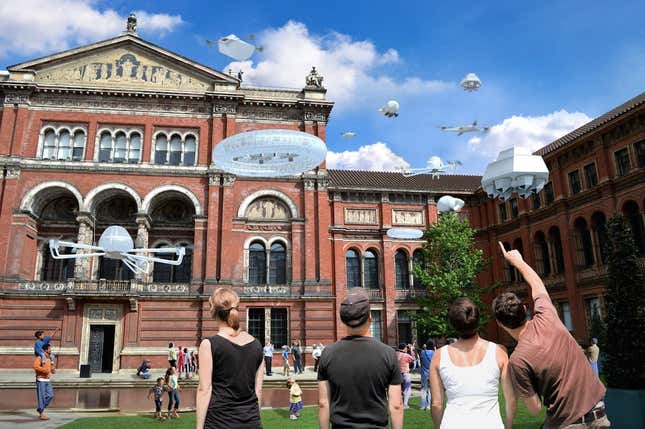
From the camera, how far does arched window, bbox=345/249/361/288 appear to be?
37.1 m

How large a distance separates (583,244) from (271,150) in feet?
86.3

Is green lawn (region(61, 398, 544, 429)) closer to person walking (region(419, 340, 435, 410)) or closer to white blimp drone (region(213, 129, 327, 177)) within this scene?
person walking (region(419, 340, 435, 410))

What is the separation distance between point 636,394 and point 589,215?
23223 millimetres

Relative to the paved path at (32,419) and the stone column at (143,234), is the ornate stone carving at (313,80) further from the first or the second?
the paved path at (32,419)

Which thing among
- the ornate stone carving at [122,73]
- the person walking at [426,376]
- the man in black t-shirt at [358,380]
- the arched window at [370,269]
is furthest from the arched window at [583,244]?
the man in black t-shirt at [358,380]

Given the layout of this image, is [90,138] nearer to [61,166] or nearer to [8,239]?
[61,166]

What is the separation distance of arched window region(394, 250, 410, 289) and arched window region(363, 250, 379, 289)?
1644 millimetres

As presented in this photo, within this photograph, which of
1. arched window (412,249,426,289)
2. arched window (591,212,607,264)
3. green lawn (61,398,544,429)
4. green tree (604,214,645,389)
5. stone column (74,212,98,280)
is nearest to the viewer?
green tree (604,214,645,389)

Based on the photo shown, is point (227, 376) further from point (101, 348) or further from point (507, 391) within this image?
point (101, 348)

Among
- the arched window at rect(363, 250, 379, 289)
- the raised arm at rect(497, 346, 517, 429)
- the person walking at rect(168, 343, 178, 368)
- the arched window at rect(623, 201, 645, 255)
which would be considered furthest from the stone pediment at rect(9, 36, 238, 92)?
the raised arm at rect(497, 346, 517, 429)

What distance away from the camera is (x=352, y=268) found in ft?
122

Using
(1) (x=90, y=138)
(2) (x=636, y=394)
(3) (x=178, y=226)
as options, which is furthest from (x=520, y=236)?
(1) (x=90, y=138)

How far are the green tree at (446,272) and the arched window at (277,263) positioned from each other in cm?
910

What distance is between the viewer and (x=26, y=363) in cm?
2794
